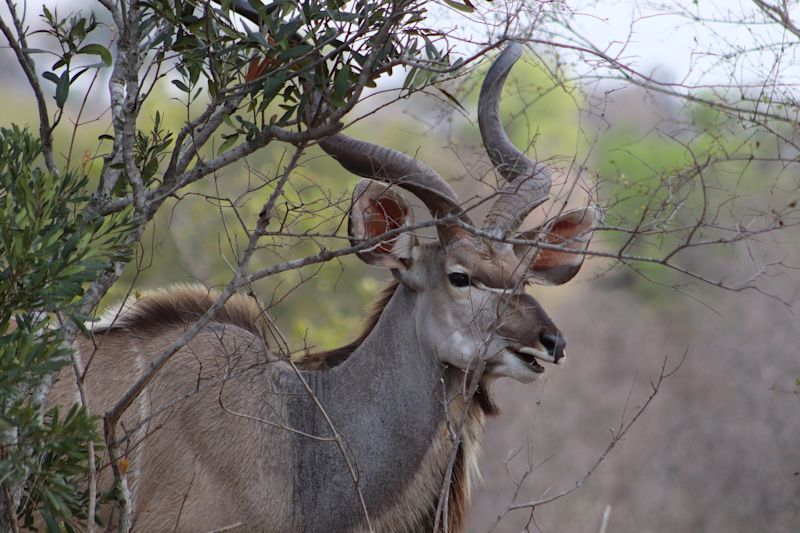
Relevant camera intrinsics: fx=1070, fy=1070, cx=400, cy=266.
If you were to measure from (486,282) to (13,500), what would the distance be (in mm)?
1535

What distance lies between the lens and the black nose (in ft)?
10.2

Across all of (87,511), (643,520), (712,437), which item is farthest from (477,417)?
(712,437)

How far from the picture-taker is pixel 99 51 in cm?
259

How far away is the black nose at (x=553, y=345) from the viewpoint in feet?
10.2

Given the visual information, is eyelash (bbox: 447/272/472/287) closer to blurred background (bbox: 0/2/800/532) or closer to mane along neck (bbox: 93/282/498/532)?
mane along neck (bbox: 93/282/498/532)

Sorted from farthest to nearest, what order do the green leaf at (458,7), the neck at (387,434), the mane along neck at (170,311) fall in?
the mane along neck at (170,311)
the neck at (387,434)
the green leaf at (458,7)

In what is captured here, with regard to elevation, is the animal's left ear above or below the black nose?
above

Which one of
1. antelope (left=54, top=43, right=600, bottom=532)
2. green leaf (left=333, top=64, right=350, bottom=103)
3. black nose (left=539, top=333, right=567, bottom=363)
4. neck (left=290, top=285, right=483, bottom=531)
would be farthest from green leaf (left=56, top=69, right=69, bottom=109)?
black nose (left=539, top=333, right=567, bottom=363)

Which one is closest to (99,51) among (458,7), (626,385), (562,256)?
(458,7)

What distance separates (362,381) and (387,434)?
196 mm

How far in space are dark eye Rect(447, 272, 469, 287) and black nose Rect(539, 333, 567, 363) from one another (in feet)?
1.13

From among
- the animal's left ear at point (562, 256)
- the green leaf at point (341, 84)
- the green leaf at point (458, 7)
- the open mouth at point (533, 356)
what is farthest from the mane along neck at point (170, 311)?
the green leaf at point (458, 7)

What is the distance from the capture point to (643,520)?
15445 millimetres

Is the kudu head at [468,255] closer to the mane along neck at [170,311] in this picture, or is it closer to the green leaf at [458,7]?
the mane along neck at [170,311]
